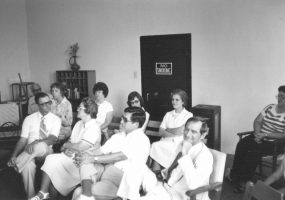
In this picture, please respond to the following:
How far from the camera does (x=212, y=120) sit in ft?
18.1

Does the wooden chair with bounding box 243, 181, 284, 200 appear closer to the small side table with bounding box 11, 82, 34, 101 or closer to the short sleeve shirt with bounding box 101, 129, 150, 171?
the short sleeve shirt with bounding box 101, 129, 150, 171

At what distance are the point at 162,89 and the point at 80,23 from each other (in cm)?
Answer: 249

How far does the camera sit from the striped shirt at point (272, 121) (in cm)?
460

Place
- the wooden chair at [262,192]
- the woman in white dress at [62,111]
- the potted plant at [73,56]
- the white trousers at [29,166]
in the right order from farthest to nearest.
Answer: the potted plant at [73,56] → the woman in white dress at [62,111] → the white trousers at [29,166] → the wooden chair at [262,192]

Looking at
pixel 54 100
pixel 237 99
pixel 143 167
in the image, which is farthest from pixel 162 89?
pixel 143 167

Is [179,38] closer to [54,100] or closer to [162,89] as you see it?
[162,89]

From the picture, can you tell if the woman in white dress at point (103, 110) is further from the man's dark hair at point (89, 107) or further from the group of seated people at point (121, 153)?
the man's dark hair at point (89, 107)

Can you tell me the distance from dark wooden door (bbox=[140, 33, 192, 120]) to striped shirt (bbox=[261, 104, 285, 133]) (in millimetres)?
1731

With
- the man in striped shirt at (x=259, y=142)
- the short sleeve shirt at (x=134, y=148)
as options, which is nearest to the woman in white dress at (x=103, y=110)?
the short sleeve shirt at (x=134, y=148)

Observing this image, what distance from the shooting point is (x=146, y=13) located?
6613 millimetres

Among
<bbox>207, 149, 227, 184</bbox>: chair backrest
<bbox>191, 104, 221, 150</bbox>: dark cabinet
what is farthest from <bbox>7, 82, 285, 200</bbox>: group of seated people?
<bbox>191, 104, 221, 150</bbox>: dark cabinet

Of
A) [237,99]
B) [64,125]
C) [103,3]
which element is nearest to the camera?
[64,125]

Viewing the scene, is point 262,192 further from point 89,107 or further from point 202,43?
point 202,43

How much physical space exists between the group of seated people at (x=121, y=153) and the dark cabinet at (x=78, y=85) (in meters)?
2.01
